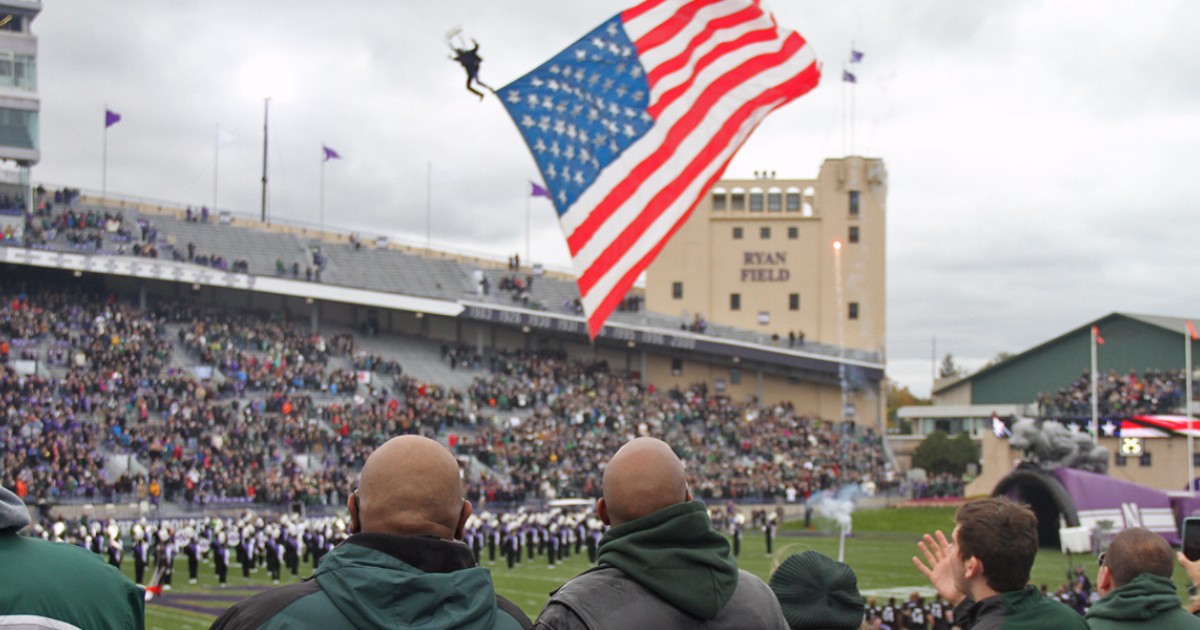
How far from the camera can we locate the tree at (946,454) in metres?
59.2

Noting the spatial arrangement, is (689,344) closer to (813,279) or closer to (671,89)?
(813,279)

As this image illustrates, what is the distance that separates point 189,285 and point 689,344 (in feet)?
67.6

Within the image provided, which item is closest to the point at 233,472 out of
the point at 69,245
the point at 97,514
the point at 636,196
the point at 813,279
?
the point at 97,514

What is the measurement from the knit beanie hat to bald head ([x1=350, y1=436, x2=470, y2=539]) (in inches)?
63.6

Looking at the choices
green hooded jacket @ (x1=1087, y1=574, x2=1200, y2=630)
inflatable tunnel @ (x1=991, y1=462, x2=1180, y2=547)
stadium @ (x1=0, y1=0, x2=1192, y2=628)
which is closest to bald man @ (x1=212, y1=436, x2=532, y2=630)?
green hooded jacket @ (x1=1087, y1=574, x2=1200, y2=630)

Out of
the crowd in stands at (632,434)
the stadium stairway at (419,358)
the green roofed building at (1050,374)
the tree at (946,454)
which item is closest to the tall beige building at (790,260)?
the tree at (946,454)

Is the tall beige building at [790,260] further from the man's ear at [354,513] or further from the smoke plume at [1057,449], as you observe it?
the man's ear at [354,513]

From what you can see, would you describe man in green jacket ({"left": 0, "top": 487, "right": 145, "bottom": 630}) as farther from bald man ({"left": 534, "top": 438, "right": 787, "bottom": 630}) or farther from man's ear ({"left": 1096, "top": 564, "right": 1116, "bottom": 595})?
man's ear ({"left": 1096, "top": 564, "right": 1116, "bottom": 595})

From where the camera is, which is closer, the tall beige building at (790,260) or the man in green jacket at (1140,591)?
the man in green jacket at (1140,591)

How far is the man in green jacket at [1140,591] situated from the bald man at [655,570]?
1.35m

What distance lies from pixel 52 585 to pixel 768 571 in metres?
25.7

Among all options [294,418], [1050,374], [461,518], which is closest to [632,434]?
A: [294,418]

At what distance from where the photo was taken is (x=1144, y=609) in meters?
4.33

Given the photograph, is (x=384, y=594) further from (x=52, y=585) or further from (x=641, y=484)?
(x=641, y=484)
